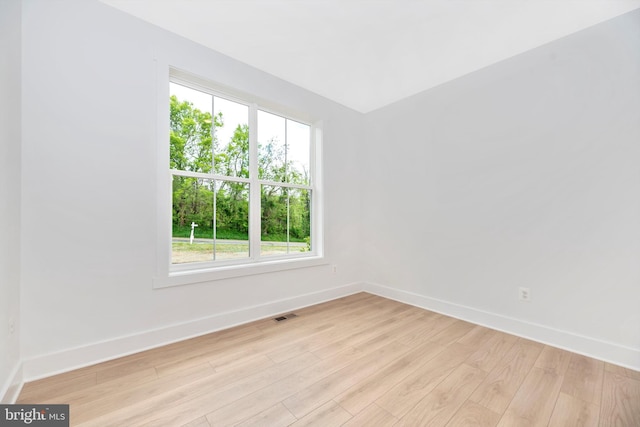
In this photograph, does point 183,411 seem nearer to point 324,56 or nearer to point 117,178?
point 117,178

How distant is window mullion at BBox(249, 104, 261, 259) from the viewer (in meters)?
2.85

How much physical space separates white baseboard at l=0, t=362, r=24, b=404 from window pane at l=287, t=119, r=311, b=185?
2629 millimetres

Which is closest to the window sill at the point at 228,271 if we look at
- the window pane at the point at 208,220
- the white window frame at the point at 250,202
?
the white window frame at the point at 250,202

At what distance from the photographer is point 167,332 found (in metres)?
2.18

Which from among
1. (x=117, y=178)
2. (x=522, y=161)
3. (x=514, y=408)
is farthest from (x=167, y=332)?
(x=522, y=161)

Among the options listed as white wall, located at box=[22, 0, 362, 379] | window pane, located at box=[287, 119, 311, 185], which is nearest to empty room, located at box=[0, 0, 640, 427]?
white wall, located at box=[22, 0, 362, 379]

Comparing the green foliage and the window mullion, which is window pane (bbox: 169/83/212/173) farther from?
the window mullion

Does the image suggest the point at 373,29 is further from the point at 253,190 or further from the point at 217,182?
the point at 217,182

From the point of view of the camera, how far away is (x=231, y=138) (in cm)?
274

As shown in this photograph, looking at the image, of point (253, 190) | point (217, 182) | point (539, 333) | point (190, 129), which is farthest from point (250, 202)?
point (539, 333)

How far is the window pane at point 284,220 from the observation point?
3018 mm

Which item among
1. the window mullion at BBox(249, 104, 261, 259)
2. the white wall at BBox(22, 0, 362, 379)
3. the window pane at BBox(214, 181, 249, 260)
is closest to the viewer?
the white wall at BBox(22, 0, 362, 379)

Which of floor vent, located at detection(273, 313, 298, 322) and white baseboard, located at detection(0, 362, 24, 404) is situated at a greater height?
white baseboard, located at detection(0, 362, 24, 404)

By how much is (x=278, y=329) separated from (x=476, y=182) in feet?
8.40
